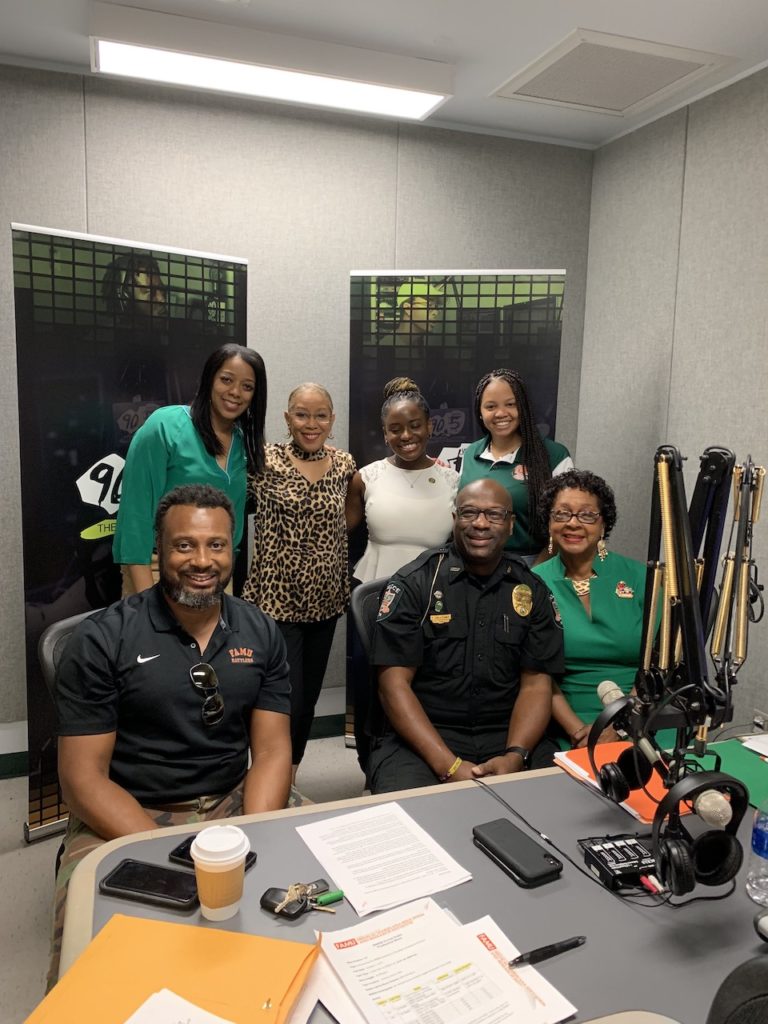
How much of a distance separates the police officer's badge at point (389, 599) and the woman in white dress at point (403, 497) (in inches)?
24.6

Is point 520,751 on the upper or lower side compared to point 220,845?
lower

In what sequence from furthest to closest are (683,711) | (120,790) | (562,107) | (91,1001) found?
(562,107)
(120,790)
(683,711)
(91,1001)

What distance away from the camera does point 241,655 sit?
1869 mm

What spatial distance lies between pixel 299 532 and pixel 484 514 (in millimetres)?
795

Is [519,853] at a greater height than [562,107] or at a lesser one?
lesser

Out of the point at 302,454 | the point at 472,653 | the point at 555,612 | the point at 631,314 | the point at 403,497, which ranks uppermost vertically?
the point at 631,314

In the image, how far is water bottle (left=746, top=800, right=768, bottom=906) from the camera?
4.14 ft

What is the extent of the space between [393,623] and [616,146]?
115 inches

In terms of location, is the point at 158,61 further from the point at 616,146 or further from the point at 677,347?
the point at 677,347

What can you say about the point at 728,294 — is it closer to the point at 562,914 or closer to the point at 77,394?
the point at 77,394

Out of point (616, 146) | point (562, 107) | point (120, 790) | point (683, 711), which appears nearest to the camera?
point (683, 711)

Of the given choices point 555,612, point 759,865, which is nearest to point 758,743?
point 759,865

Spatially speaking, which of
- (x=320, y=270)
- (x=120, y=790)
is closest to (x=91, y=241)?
(x=320, y=270)

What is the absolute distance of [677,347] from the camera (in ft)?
11.3
